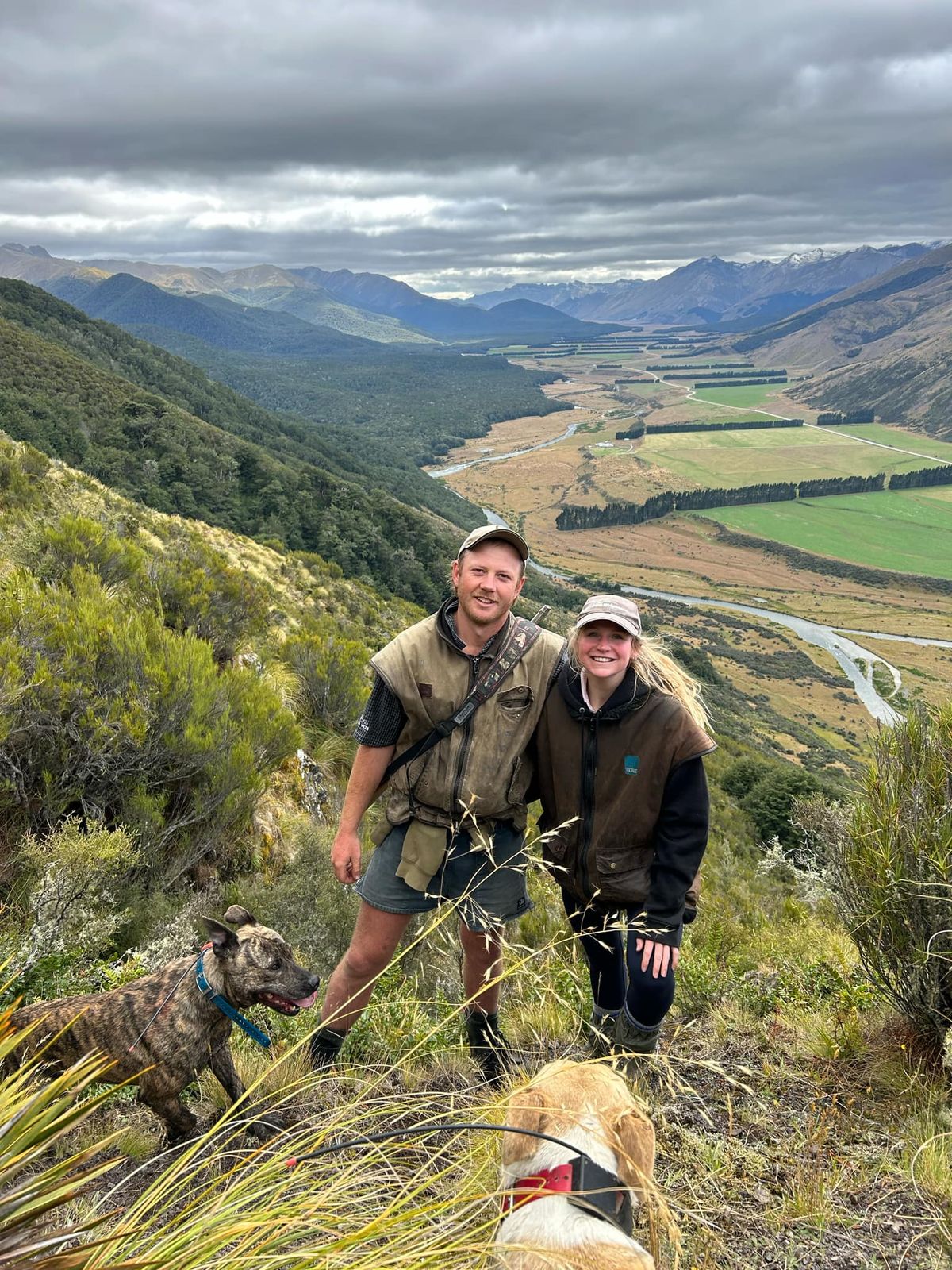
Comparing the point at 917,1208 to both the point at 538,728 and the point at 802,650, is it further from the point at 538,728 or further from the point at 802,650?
the point at 802,650

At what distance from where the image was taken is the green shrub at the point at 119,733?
370 centimetres

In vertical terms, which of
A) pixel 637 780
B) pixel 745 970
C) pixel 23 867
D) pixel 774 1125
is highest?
pixel 637 780

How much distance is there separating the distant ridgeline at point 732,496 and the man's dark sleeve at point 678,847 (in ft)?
341

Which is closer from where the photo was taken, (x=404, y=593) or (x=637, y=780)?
(x=637, y=780)

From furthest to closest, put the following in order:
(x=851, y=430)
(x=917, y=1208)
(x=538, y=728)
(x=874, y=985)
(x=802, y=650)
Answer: (x=851, y=430) < (x=802, y=650) < (x=874, y=985) < (x=538, y=728) < (x=917, y=1208)

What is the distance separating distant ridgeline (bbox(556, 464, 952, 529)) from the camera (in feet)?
355

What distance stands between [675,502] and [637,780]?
392 ft

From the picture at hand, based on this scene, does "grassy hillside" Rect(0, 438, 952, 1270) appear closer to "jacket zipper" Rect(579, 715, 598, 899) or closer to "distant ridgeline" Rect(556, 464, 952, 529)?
"jacket zipper" Rect(579, 715, 598, 899)

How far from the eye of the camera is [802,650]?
63.1 meters

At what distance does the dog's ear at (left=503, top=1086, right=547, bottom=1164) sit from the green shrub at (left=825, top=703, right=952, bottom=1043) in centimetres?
165

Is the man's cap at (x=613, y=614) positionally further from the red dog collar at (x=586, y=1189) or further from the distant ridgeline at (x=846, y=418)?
the distant ridgeline at (x=846, y=418)

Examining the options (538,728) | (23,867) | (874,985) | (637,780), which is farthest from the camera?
(23,867)

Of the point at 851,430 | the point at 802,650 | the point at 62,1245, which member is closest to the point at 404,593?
the point at 62,1245

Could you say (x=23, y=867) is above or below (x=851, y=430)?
below
